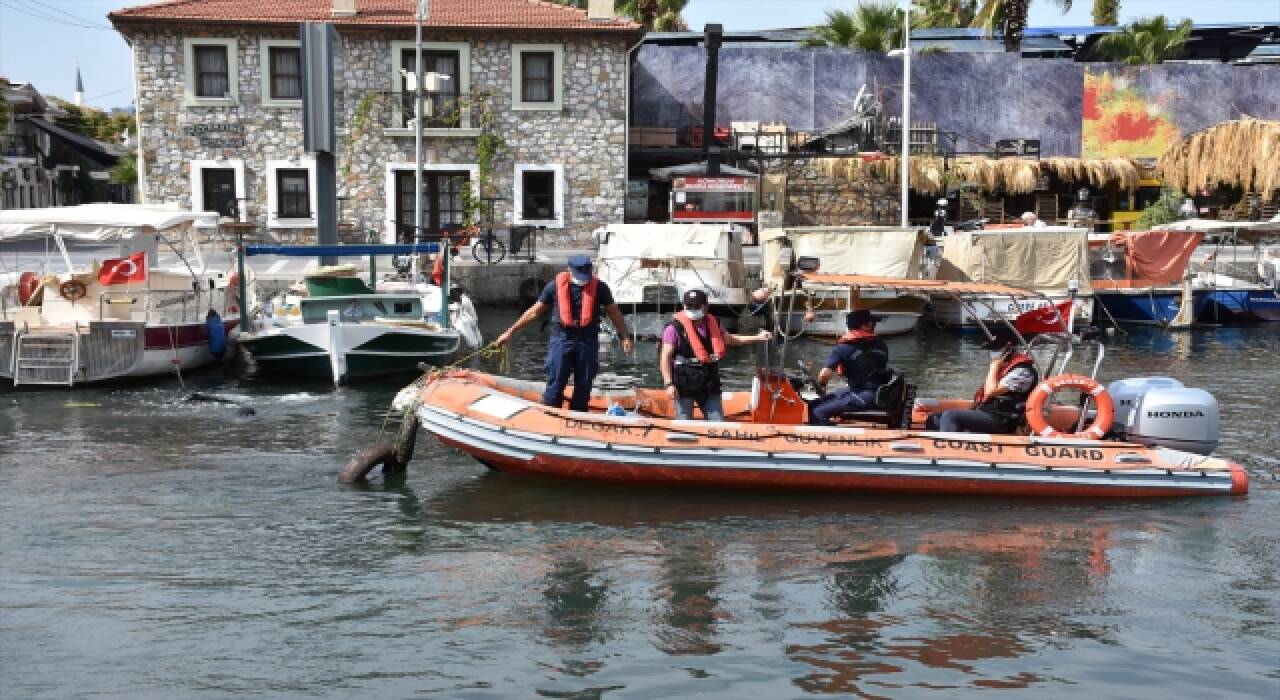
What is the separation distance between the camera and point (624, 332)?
11531mm

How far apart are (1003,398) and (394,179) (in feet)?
74.8

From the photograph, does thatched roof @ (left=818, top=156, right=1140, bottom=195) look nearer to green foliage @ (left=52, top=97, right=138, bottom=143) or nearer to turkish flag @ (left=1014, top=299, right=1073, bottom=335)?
turkish flag @ (left=1014, top=299, right=1073, bottom=335)

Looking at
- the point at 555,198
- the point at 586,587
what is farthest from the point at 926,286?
the point at 555,198

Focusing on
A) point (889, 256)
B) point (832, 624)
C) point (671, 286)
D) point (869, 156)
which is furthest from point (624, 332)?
point (869, 156)

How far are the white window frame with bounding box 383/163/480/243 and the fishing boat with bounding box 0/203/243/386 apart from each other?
12.5 m

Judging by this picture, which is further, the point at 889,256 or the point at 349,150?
the point at 349,150

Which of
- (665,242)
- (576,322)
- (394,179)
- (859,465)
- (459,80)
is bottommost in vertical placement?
(859,465)

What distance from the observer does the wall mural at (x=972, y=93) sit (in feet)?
126

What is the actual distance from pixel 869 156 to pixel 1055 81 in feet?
23.8

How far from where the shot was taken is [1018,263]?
84.2 ft

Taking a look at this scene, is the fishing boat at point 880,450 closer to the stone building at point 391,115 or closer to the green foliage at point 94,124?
the stone building at point 391,115

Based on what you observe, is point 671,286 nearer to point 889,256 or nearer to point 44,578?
point 889,256

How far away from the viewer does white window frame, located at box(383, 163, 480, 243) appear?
3197 centimetres

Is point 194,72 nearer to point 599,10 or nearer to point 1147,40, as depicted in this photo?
point 599,10
